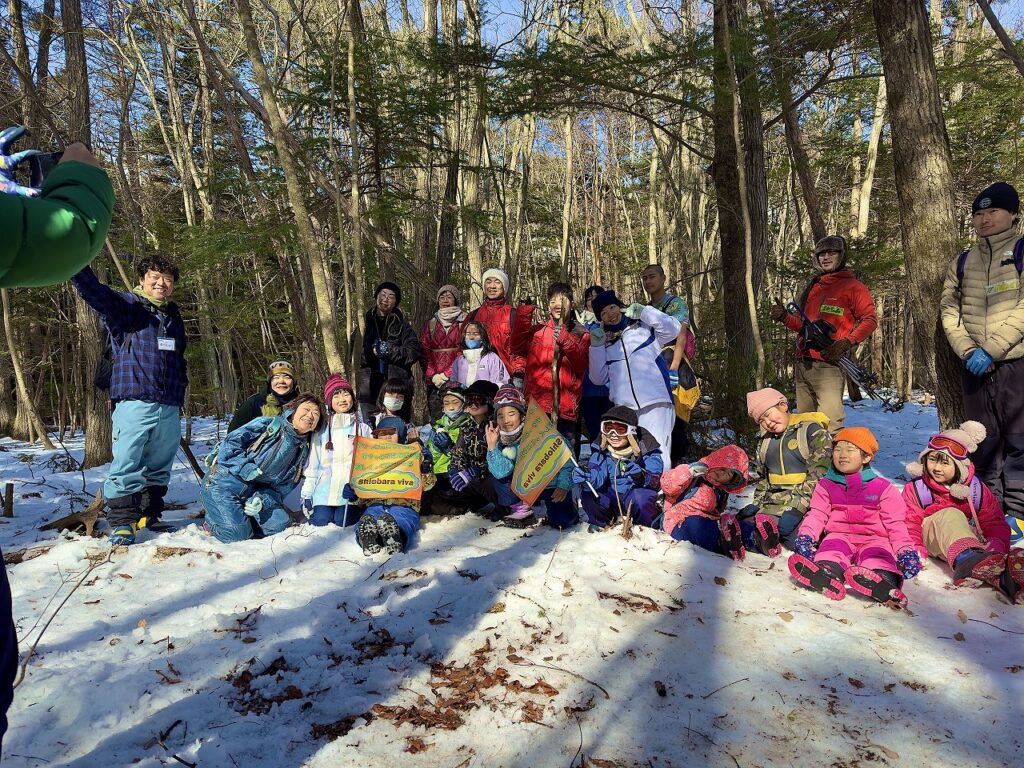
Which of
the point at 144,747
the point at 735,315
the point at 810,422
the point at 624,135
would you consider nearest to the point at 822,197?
the point at 624,135

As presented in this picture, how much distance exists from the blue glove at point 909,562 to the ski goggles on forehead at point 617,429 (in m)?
1.85

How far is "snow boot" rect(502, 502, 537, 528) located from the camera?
4.76m

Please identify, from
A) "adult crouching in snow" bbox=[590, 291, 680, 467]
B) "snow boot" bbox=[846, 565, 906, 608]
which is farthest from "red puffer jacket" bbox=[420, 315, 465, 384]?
"snow boot" bbox=[846, 565, 906, 608]

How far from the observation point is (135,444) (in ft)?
14.2

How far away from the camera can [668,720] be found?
7.89 feet

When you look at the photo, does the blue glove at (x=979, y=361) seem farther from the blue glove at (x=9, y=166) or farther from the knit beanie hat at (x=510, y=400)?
the blue glove at (x=9, y=166)

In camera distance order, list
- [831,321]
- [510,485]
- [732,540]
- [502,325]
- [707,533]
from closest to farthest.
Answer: [732,540] → [707,533] → [510,485] → [831,321] → [502,325]

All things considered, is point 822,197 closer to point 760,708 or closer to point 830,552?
point 830,552

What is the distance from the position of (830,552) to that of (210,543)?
4.10 metres

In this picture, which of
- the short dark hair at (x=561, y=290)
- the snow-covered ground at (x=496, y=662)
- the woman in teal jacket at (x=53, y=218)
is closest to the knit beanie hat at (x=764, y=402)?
the snow-covered ground at (x=496, y=662)

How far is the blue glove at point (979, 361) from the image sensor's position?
409 cm

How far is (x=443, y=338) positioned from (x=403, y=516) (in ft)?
7.66

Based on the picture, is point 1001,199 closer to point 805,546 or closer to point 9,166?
point 805,546

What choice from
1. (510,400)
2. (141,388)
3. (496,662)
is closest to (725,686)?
(496,662)
